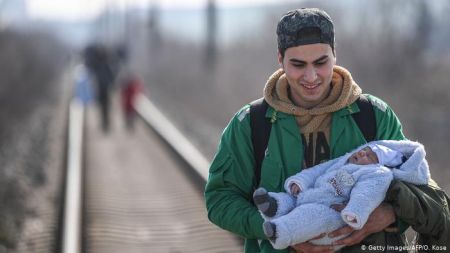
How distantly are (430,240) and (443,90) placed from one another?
53.6ft

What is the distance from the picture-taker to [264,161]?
2.80 metres

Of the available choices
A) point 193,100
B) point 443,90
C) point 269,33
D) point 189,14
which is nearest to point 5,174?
point 443,90

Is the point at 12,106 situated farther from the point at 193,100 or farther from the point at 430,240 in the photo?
the point at 430,240

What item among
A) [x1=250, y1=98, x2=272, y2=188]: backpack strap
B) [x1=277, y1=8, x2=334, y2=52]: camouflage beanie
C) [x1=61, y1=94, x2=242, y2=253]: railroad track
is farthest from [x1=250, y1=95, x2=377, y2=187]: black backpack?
[x1=61, y1=94, x2=242, y2=253]: railroad track

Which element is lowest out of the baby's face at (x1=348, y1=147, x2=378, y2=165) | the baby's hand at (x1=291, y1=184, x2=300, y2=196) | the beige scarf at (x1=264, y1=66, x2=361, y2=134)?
the baby's hand at (x1=291, y1=184, x2=300, y2=196)

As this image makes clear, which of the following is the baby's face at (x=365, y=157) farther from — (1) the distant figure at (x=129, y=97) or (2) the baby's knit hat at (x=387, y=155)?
(1) the distant figure at (x=129, y=97)

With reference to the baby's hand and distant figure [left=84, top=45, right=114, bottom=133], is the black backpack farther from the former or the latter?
distant figure [left=84, top=45, right=114, bottom=133]

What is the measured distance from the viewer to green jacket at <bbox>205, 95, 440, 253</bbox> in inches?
110

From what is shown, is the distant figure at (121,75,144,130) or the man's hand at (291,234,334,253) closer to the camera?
the man's hand at (291,234,334,253)

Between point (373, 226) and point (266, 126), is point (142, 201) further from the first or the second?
point (373, 226)

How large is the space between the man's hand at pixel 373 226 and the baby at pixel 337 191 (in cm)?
3

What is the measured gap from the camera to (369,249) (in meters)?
2.70

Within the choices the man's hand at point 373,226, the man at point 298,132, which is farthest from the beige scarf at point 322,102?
the man's hand at point 373,226

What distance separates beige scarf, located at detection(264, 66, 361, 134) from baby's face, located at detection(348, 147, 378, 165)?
0.50ft
